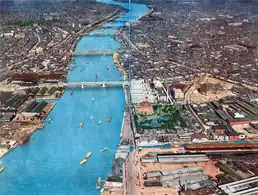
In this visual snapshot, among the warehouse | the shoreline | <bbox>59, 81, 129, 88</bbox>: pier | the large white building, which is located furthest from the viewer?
<bbox>59, 81, 129, 88</bbox>: pier

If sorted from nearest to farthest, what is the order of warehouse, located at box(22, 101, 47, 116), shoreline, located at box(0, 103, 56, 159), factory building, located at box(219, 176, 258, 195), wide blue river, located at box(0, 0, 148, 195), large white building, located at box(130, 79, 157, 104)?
factory building, located at box(219, 176, 258, 195), wide blue river, located at box(0, 0, 148, 195), shoreline, located at box(0, 103, 56, 159), warehouse, located at box(22, 101, 47, 116), large white building, located at box(130, 79, 157, 104)

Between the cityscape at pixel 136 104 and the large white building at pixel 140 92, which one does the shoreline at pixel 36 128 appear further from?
the large white building at pixel 140 92

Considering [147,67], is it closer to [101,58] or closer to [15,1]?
[101,58]

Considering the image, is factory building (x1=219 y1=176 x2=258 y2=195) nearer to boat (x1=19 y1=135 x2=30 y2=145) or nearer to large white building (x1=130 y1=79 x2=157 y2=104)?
large white building (x1=130 y1=79 x2=157 y2=104)

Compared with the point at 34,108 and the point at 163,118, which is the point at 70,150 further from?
the point at 163,118

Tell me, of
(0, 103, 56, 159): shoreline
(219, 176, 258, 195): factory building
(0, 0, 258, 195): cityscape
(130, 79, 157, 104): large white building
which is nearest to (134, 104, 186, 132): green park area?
(0, 0, 258, 195): cityscape

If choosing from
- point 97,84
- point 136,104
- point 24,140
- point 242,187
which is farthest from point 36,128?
point 242,187

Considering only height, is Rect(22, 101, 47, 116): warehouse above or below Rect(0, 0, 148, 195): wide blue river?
above
